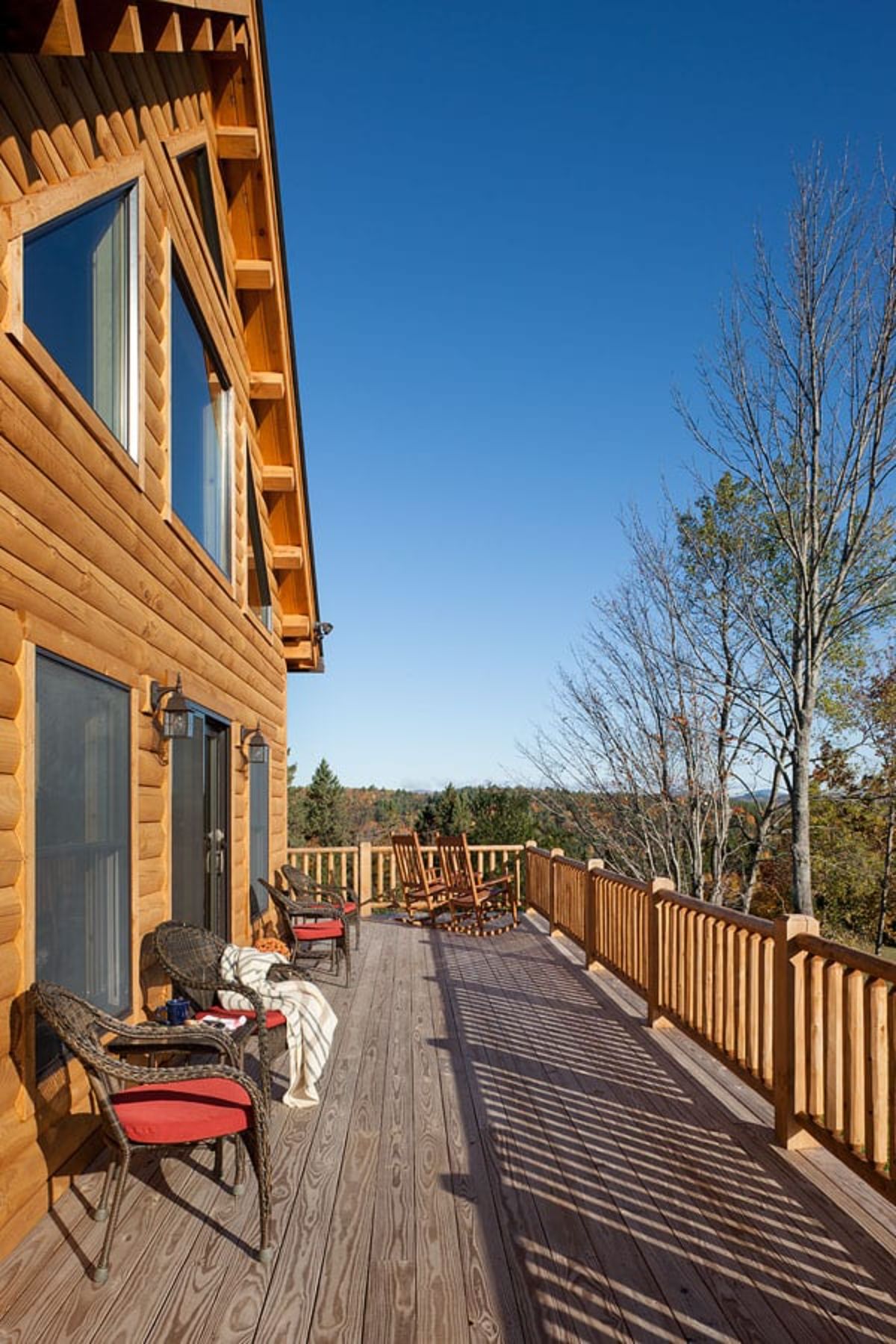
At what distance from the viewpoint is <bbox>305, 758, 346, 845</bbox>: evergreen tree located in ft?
89.9

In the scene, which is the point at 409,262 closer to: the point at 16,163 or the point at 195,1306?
the point at 16,163

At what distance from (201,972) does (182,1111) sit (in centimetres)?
146

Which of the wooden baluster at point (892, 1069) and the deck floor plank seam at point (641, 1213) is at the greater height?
the wooden baluster at point (892, 1069)

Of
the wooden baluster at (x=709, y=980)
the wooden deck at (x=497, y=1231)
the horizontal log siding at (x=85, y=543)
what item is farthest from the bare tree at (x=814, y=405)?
the horizontal log siding at (x=85, y=543)

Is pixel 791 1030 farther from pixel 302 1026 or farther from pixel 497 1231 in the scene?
pixel 302 1026

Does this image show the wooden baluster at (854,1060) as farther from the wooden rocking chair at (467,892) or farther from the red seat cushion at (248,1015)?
→ the wooden rocking chair at (467,892)

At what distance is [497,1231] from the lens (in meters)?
2.93

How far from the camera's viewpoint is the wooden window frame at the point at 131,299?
112 inches

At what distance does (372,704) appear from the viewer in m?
30.7

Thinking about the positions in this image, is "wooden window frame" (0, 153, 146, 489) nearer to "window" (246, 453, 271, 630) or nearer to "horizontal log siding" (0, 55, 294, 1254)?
"horizontal log siding" (0, 55, 294, 1254)

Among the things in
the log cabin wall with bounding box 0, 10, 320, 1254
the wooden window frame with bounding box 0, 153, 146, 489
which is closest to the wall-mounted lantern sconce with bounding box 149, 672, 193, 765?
the log cabin wall with bounding box 0, 10, 320, 1254

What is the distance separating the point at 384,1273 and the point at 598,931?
4869mm

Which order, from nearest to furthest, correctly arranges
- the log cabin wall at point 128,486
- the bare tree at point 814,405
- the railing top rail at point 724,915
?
the log cabin wall at point 128,486
the railing top rail at point 724,915
the bare tree at point 814,405

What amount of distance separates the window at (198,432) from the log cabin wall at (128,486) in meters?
0.16
